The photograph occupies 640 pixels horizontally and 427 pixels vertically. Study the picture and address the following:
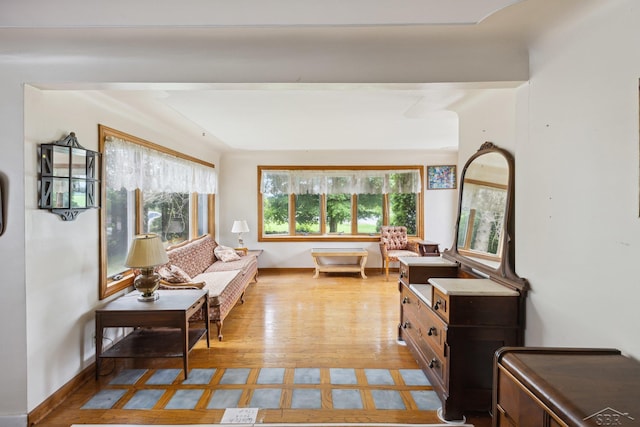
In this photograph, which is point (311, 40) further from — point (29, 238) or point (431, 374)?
point (431, 374)

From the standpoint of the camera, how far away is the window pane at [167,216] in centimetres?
366

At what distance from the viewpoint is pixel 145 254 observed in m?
2.61

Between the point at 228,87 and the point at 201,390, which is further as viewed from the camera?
the point at 201,390

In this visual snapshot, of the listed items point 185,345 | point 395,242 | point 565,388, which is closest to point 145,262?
point 185,345

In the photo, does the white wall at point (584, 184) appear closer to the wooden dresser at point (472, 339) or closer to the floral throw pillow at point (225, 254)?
the wooden dresser at point (472, 339)

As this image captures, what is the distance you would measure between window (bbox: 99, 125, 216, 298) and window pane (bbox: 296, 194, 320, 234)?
6.98ft

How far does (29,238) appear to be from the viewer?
1.91 m

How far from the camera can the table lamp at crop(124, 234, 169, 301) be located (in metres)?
2.58

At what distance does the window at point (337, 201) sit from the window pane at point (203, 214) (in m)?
1.06

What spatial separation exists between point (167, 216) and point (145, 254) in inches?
66.9

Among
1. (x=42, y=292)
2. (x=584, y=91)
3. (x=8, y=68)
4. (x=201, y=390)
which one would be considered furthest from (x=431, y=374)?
(x=8, y=68)

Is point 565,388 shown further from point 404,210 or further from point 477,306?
point 404,210

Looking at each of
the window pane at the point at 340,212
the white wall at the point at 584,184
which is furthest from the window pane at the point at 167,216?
the white wall at the point at 584,184

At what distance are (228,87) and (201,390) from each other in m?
2.17
